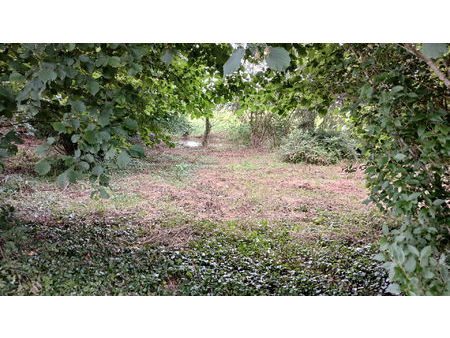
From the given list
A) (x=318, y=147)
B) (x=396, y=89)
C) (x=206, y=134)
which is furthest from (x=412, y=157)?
(x=206, y=134)

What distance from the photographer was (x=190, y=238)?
234 centimetres

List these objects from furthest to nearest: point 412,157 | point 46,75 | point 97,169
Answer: point 412,157 → point 97,169 → point 46,75

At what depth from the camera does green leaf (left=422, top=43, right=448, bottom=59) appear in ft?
2.66

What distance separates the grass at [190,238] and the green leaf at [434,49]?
1.45 m

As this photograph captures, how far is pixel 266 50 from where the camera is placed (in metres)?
0.70

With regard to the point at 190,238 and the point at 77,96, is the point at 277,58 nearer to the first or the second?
the point at 77,96

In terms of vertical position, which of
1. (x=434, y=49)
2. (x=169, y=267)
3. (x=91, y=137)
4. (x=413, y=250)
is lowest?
(x=169, y=267)

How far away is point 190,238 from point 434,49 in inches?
78.1

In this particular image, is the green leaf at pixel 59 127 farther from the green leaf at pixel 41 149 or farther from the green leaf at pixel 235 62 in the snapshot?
the green leaf at pixel 235 62

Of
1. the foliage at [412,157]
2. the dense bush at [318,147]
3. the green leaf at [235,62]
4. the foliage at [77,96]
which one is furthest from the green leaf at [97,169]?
the dense bush at [318,147]

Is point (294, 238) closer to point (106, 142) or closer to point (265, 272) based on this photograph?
point (265, 272)

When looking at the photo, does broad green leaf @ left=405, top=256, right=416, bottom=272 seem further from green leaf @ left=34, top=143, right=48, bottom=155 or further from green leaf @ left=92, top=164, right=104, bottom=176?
green leaf @ left=34, top=143, right=48, bottom=155

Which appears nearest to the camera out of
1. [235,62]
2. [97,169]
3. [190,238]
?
[235,62]

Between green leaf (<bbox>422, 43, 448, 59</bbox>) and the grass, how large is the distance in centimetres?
145
